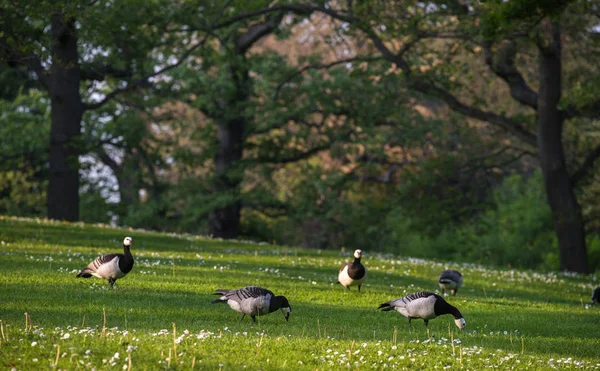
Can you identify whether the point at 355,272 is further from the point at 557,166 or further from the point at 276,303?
the point at 557,166

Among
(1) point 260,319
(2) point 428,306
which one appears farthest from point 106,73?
(2) point 428,306

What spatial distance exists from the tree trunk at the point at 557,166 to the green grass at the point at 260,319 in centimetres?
746

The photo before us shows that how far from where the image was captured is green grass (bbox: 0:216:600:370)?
12138mm

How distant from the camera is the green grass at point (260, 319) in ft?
39.8

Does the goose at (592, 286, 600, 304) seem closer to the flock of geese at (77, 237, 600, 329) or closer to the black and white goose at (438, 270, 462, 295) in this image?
the black and white goose at (438, 270, 462, 295)

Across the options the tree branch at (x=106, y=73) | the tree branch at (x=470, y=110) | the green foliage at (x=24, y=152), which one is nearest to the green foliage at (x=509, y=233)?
the tree branch at (x=470, y=110)

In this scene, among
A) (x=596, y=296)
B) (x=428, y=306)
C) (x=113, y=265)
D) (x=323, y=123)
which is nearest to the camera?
(x=428, y=306)

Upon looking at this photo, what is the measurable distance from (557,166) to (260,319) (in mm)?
21047

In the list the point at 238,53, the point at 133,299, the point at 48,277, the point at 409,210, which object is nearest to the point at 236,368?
the point at 133,299

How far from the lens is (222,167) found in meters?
47.3

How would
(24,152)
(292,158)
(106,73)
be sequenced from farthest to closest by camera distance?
(24,152), (292,158), (106,73)

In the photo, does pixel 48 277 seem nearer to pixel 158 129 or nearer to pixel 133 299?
pixel 133 299

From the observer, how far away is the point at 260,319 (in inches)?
630

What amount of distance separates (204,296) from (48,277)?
3.49 metres
